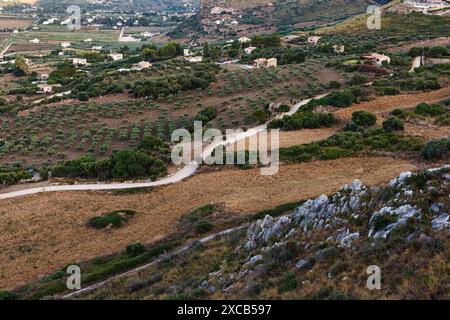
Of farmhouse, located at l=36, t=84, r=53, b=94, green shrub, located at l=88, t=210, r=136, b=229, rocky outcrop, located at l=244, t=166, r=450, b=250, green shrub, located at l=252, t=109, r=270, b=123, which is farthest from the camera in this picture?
farmhouse, located at l=36, t=84, r=53, b=94

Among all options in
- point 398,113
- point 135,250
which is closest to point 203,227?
point 135,250

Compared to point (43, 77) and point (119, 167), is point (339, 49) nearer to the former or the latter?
point (43, 77)

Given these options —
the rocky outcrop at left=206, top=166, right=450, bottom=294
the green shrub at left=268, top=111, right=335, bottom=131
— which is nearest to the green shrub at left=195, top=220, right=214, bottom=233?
the rocky outcrop at left=206, top=166, right=450, bottom=294

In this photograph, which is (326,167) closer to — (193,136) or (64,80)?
(193,136)

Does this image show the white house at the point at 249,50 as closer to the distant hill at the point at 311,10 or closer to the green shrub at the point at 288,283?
the distant hill at the point at 311,10

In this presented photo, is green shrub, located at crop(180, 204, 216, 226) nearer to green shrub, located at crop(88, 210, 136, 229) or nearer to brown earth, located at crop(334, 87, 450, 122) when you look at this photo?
green shrub, located at crop(88, 210, 136, 229)
